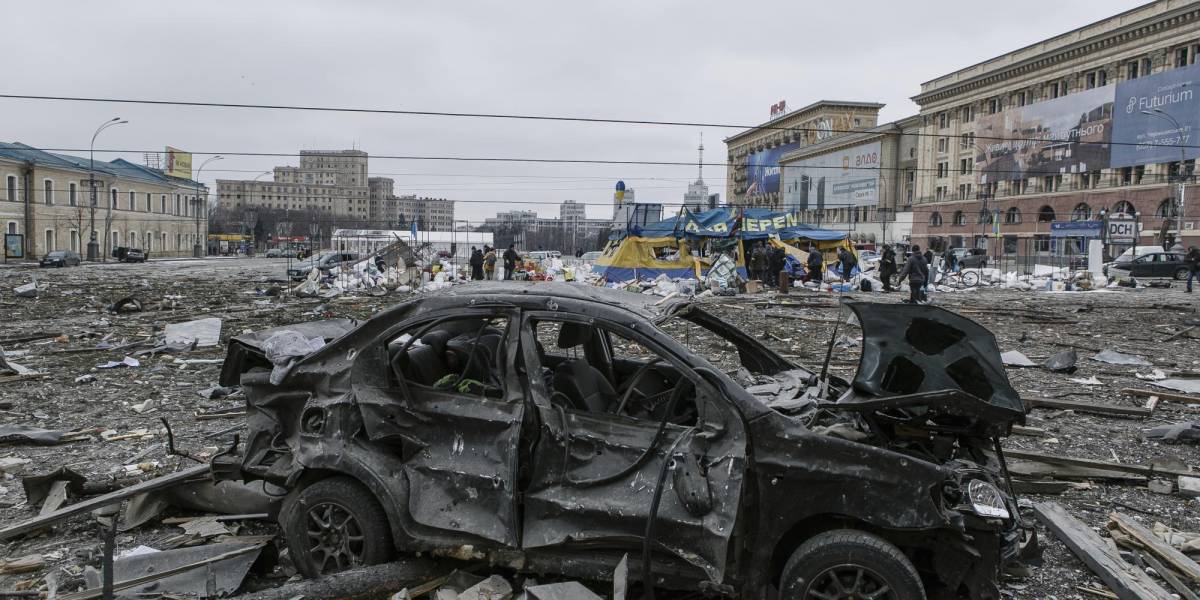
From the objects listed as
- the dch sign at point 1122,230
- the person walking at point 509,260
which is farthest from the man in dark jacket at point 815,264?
the dch sign at point 1122,230

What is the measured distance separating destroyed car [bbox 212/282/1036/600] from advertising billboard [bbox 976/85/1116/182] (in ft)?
176

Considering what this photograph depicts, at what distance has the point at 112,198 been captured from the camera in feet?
218

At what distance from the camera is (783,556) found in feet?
11.5

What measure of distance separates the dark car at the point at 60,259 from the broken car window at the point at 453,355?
48352 millimetres

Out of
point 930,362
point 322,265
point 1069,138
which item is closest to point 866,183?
point 1069,138

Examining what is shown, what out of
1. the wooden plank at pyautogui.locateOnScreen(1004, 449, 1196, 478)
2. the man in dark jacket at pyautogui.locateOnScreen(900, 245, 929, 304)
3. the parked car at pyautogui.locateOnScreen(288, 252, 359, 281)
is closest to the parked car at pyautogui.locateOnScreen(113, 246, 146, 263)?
the parked car at pyautogui.locateOnScreen(288, 252, 359, 281)

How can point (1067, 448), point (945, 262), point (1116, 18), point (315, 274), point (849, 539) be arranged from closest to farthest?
point (849, 539) < point (1067, 448) < point (315, 274) < point (945, 262) < point (1116, 18)

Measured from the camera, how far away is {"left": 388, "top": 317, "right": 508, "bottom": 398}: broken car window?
13.3 feet

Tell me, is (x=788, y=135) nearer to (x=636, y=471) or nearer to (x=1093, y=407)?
(x=1093, y=407)

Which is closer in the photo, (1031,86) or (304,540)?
(304,540)

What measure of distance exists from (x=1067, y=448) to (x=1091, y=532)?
8.25 feet

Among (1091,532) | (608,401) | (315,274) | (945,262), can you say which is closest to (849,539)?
(608,401)

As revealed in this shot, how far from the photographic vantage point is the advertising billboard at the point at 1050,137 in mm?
54719

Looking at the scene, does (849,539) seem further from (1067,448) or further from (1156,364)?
(1156,364)
